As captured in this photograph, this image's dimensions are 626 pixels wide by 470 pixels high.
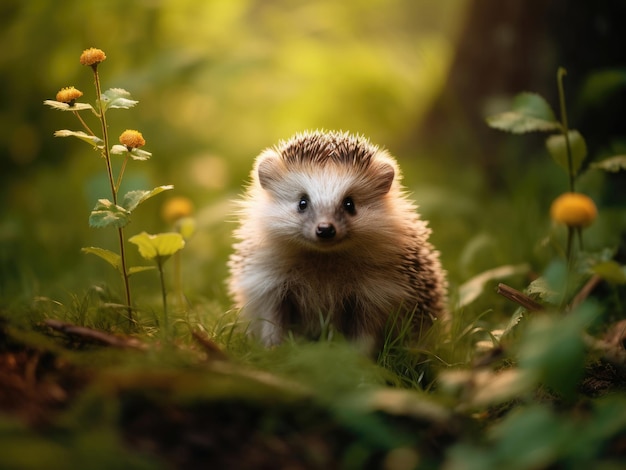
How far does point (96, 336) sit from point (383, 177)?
1.59 metres

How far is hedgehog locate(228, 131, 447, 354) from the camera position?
2889 millimetres

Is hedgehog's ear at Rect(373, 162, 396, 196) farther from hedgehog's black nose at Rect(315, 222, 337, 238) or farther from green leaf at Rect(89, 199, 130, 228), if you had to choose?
green leaf at Rect(89, 199, 130, 228)

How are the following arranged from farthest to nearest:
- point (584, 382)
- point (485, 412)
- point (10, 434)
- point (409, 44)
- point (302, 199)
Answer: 1. point (409, 44)
2. point (302, 199)
3. point (584, 382)
4. point (485, 412)
5. point (10, 434)

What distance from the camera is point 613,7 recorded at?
13.9 feet

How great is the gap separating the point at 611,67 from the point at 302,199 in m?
2.38

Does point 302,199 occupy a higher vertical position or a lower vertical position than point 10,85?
lower

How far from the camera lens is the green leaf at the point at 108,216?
234 centimetres

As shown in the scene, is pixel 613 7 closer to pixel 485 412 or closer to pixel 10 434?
pixel 485 412

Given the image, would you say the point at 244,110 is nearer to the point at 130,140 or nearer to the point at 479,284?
the point at 479,284

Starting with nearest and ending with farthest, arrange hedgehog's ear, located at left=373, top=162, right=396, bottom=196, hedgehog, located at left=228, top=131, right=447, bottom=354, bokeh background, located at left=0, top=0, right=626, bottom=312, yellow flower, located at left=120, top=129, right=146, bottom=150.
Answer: yellow flower, located at left=120, top=129, right=146, bottom=150 < hedgehog, located at left=228, top=131, right=447, bottom=354 < hedgehog's ear, located at left=373, top=162, right=396, bottom=196 < bokeh background, located at left=0, top=0, right=626, bottom=312

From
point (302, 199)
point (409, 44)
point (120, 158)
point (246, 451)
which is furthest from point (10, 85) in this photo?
point (409, 44)

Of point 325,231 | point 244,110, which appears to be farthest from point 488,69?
point 325,231

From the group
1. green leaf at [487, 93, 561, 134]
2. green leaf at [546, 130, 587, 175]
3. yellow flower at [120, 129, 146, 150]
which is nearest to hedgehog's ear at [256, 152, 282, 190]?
yellow flower at [120, 129, 146, 150]

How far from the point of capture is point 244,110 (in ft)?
24.0
